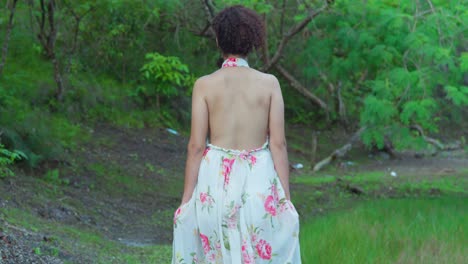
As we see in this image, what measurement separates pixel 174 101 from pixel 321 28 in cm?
473

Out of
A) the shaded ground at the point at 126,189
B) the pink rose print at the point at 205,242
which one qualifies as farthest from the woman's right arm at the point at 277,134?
the shaded ground at the point at 126,189

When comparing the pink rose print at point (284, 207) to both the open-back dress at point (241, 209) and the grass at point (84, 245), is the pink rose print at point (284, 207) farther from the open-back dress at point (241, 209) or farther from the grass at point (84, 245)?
the grass at point (84, 245)

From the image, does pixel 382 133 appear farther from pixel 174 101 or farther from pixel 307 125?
pixel 307 125

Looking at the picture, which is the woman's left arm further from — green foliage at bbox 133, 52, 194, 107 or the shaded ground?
green foliage at bbox 133, 52, 194, 107

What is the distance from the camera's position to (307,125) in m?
23.5

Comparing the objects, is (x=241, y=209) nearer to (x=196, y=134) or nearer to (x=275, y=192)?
(x=275, y=192)

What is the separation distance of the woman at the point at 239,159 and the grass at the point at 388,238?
2.36 meters

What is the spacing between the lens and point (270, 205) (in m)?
4.77

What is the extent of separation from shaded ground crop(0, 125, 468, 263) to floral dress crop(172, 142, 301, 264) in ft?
7.70

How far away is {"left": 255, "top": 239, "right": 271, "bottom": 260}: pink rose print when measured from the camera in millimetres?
4766

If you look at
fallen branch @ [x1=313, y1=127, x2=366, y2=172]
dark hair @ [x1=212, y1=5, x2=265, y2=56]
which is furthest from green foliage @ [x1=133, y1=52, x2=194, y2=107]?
dark hair @ [x1=212, y1=5, x2=265, y2=56]

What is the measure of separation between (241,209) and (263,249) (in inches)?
9.8

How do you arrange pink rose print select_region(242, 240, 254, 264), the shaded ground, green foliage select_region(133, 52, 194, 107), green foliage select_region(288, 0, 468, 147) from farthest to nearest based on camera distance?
green foliage select_region(133, 52, 194, 107), green foliage select_region(288, 0, 468, 147), the shaded ground, pink rose print select_region(242, 240, 254, 264)

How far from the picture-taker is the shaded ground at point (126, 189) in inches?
334
